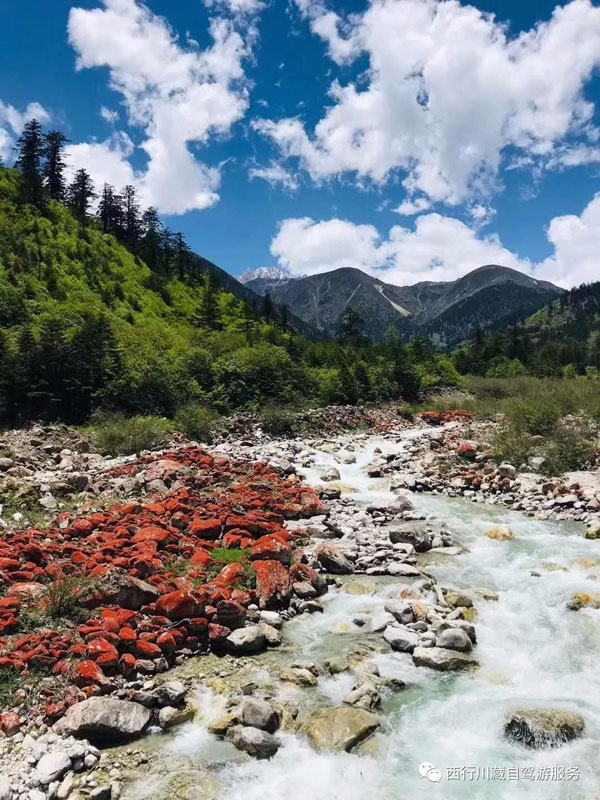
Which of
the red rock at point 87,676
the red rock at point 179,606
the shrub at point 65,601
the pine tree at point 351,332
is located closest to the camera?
the red rock at point 87,676

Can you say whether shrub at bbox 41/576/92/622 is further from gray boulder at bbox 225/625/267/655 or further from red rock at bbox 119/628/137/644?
gray boulder at bbox 225/625/267/655

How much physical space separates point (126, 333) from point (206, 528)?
119 feet

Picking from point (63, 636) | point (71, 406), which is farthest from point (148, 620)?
point (71, 406)

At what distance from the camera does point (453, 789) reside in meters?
6.68

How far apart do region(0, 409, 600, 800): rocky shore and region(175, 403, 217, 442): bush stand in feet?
Result: 32.0

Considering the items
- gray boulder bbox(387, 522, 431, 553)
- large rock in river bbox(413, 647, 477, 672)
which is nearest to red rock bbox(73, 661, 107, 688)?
large rock in river bbox(413, 647, 477, 672)

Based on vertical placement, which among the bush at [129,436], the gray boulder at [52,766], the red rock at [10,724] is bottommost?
the gray boulder at [52,766]

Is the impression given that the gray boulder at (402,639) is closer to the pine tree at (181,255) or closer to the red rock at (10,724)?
the red rock at (10,724)

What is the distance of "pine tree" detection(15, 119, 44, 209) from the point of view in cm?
6912

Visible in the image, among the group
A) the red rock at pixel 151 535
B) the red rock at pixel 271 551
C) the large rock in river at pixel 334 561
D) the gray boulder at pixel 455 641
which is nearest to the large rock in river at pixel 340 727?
Result: the gray boulder at pixel 455 641

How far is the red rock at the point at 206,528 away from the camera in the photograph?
15.0 meters

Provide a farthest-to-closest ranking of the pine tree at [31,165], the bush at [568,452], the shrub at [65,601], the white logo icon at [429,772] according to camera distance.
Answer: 1. the pine tree at [31,165]
2. the bush at [568,452]
3. the shrub at [65,601]
4. the white logo icon at [429,772]

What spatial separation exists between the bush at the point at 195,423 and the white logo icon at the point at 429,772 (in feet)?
91.3

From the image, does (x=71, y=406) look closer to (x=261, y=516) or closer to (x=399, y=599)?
(x=261, y=516)
